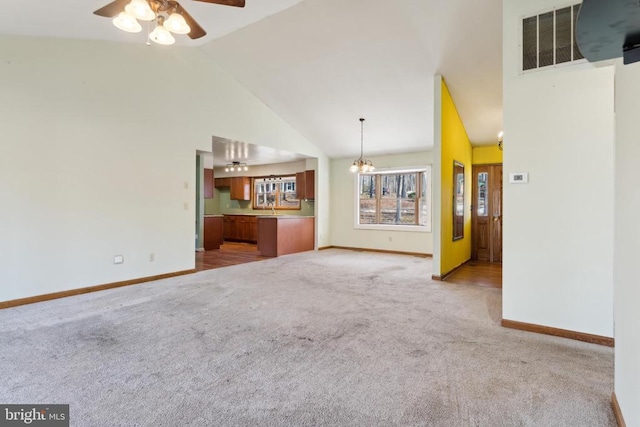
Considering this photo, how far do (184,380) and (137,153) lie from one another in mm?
3759

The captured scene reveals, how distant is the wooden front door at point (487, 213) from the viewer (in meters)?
7.00

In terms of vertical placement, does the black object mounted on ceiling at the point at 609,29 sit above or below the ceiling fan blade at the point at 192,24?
below

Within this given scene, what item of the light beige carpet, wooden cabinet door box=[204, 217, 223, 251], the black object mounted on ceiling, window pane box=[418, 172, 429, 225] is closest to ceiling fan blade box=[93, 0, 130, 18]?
the light beige carpet

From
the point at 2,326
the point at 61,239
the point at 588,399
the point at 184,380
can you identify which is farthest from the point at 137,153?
the point at 588,399

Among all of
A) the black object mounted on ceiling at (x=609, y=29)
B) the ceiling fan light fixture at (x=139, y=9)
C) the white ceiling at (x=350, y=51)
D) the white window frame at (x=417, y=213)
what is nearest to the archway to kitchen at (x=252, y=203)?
the white window frame at (x=417, y=213)

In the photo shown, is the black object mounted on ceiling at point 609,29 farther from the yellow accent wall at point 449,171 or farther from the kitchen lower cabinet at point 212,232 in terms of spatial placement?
the kitchen lower cabinet at point 212,232

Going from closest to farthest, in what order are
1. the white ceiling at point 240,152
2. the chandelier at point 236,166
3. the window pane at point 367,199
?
1. the white ceiling at point 240,152
2. the window pane at point 367,199
3. the chandelier at point 236,166

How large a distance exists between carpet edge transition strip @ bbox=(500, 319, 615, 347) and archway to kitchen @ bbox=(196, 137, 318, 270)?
15.8ft

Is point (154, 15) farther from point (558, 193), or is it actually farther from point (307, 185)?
point (307, 185)

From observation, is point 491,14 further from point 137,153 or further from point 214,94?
point 137,153

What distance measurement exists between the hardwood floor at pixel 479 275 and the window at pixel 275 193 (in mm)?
5236

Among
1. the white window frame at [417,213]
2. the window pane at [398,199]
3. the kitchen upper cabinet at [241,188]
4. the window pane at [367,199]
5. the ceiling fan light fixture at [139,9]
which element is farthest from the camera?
the kitchen upper cabinet at [241,188]

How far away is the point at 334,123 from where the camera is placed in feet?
22.7
